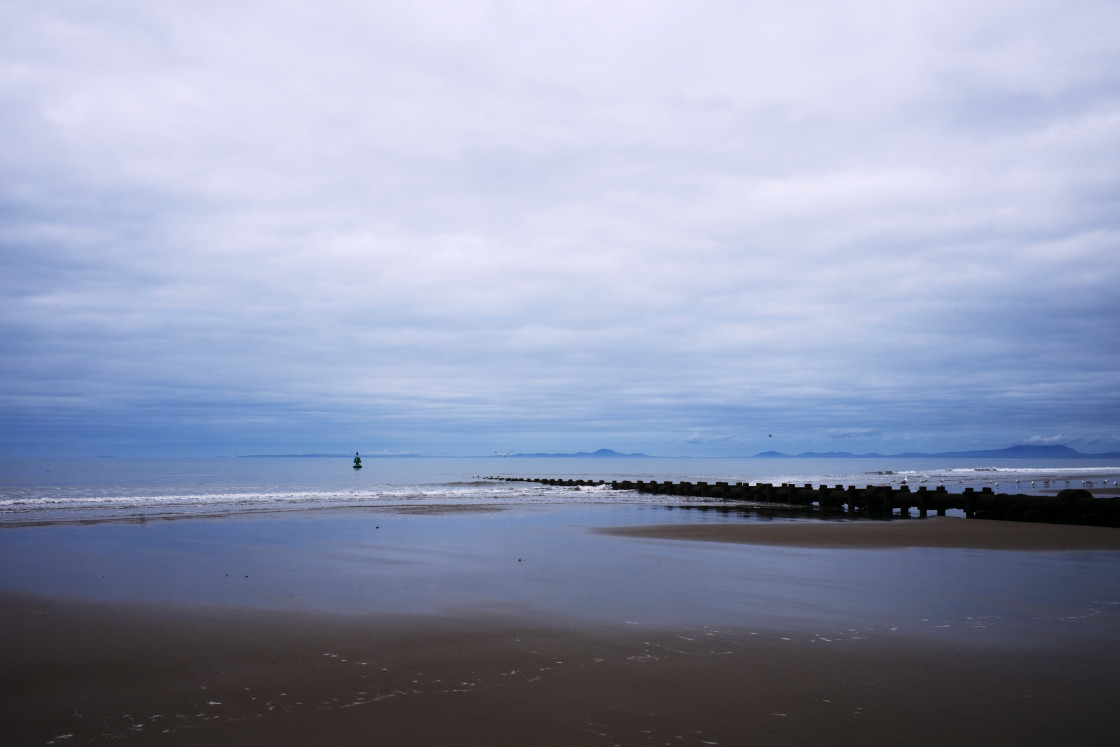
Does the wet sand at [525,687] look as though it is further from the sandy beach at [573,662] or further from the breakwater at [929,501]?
the breakwater at [929,501]

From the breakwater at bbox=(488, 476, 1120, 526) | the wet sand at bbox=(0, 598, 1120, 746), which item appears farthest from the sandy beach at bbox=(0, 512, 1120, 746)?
the breakwater at bbox=(488, 476, 1120, 526)

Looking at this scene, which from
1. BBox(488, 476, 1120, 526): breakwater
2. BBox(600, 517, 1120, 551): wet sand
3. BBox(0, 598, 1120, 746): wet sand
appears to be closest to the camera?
BBox(0, 598, 1120, 746): wet sand

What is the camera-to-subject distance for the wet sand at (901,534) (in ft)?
54.0

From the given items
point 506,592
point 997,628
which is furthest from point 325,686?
point 997,628

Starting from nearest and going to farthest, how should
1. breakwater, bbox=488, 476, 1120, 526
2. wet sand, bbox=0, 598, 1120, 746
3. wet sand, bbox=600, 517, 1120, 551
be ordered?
wet sand, bbox=0, 598, 1120, 746 < wet sand, bbox=600, 517, 1120, 551 < breakwater, bbox=488, 476, 1120, 526

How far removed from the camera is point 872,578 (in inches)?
461

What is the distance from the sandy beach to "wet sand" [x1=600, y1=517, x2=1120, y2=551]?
405 centimetres

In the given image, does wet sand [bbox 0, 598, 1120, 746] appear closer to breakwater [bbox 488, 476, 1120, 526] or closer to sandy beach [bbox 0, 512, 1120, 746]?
sandy beach [bbox 0, 512, 1120, 746]

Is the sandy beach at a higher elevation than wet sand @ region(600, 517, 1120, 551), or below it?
higher

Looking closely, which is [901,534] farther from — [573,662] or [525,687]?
[525,687]

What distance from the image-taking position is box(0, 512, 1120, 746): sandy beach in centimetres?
537

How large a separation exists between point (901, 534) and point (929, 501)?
9.36 meters

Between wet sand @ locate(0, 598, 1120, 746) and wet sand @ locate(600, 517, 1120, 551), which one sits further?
wet sand @ locate(600, 517, 1120, 551)

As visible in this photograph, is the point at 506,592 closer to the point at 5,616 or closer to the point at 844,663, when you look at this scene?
the point at 844,663
